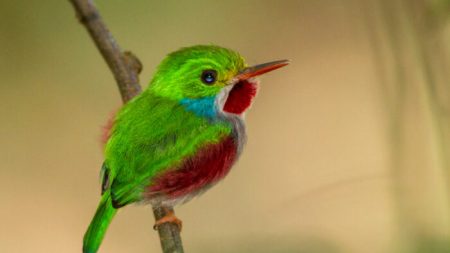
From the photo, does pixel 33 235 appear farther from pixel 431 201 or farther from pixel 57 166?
pixel 431 201

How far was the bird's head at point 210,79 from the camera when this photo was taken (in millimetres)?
883

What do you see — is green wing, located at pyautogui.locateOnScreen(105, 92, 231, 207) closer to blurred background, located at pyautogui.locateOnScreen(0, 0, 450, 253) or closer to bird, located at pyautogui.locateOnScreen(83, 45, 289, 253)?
bird, located at pyautogui.locateOnScreen(83, 45, 289, 253)

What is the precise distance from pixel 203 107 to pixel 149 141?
0.10 metres

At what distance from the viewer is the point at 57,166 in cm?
167

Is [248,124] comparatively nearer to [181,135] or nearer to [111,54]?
[111,54]

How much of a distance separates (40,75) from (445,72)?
1.01 meters

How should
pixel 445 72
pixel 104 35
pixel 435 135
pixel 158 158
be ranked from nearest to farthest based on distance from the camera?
pixel 158 158 < pixel 104 35 < pixel 445 72 < pixel 435 135

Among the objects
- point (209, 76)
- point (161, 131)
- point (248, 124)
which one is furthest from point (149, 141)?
point (248, 124)

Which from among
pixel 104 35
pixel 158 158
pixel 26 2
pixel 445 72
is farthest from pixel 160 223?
pixel 26 2

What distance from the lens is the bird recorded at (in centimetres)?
84

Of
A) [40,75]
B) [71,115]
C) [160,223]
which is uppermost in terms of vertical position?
[40,75]

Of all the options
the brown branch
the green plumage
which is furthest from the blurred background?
the green plumage

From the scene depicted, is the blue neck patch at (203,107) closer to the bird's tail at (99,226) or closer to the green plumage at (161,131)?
the green plumage at (161,131)

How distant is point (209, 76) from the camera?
90 centimetres
